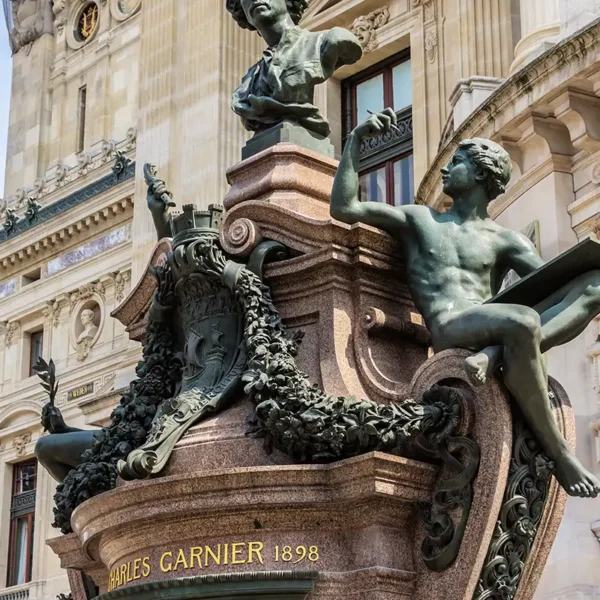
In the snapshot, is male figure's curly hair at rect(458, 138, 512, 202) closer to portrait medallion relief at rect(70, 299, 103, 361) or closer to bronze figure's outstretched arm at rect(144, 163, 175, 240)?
bronze figure's outstretched arm at rect(144, 163, 175, 240)

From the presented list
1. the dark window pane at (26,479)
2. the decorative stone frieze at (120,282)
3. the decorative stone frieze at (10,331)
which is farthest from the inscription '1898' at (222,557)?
the decorative stone frieze at (10,331)

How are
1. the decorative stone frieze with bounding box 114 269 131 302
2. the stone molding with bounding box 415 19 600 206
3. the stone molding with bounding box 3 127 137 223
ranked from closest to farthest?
the stone molding with bounding box 415 19 600 206 < the decorative stone frieze with bounding box 114 269 131 302 < the stone molding with bounding box 3 127 137 223

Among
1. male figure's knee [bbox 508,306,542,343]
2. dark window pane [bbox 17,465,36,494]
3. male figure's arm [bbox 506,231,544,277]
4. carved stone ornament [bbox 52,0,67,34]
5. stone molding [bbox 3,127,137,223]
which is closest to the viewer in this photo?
male figure's knee [bbox 508,306,542,343]

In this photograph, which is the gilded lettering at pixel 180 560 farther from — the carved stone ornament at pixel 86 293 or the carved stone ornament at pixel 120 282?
the carved stone ornament at pixel 86 293

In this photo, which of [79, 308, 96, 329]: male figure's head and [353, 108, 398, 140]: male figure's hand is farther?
[79, 308, 96, 329]: male figure's head

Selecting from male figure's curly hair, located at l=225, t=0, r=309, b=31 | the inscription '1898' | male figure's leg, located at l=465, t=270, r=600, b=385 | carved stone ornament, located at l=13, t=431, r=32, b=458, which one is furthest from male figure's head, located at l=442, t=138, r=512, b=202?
carved stone ornament, located at l=13, t=431, r=32, b=458

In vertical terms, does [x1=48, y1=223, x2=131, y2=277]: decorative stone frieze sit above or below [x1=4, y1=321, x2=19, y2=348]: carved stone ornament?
above

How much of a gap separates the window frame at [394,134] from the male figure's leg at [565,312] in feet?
59.4

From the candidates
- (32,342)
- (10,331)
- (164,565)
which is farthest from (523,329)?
(10,331)

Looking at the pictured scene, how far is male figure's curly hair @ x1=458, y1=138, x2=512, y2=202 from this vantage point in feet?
26.4

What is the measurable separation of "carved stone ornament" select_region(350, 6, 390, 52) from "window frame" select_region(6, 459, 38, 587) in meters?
14.7

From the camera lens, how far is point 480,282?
25.9ft

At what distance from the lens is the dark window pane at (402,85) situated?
26422mm

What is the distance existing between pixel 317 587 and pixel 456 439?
983 mm
